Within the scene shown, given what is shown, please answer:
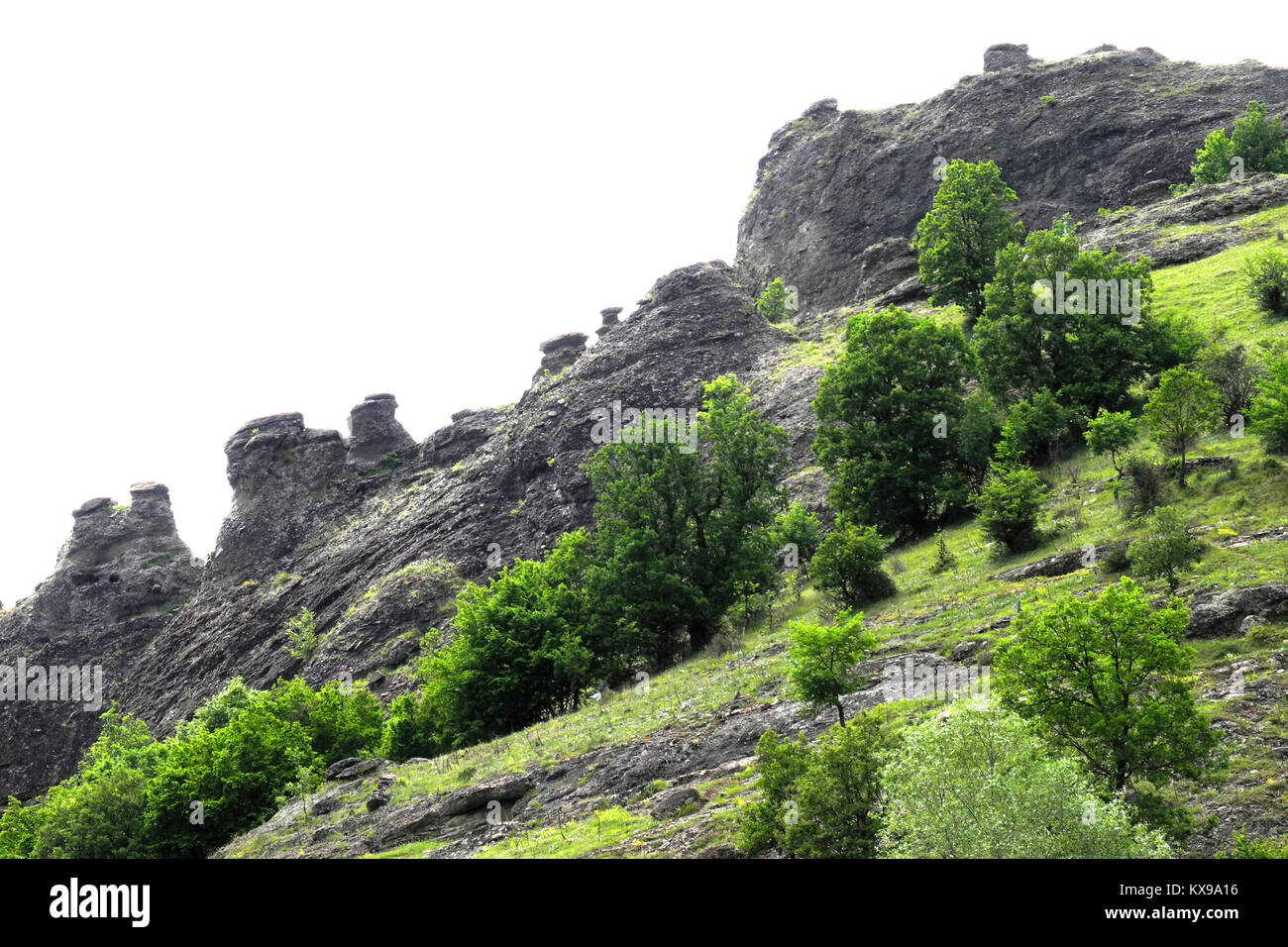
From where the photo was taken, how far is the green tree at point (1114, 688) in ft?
50.5

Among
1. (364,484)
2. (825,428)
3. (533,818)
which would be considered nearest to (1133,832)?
(533,818)

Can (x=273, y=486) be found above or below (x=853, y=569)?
above

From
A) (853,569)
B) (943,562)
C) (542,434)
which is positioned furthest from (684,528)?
(542,434)

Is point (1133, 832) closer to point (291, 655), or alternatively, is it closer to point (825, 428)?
point (825, 428)

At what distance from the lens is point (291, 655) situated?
80.6 m

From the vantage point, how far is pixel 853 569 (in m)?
37.1

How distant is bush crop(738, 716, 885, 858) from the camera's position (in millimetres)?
16297

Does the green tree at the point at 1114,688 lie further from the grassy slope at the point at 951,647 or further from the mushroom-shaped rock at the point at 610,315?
the mushroom-shaped rock at the point at 610,315

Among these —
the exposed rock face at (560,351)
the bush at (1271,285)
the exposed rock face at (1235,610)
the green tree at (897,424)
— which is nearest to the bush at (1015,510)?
the green tree at (897,424)

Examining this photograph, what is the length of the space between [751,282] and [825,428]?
6813 centimetres

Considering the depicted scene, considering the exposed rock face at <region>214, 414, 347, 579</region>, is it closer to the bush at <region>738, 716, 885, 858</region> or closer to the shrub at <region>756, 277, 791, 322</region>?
the shrub at <region>756, 277, 791, 322</region>

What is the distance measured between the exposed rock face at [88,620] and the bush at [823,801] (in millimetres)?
87846

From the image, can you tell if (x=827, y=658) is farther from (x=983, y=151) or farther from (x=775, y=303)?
(x=983, y=151)

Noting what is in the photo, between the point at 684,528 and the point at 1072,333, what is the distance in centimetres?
2044
